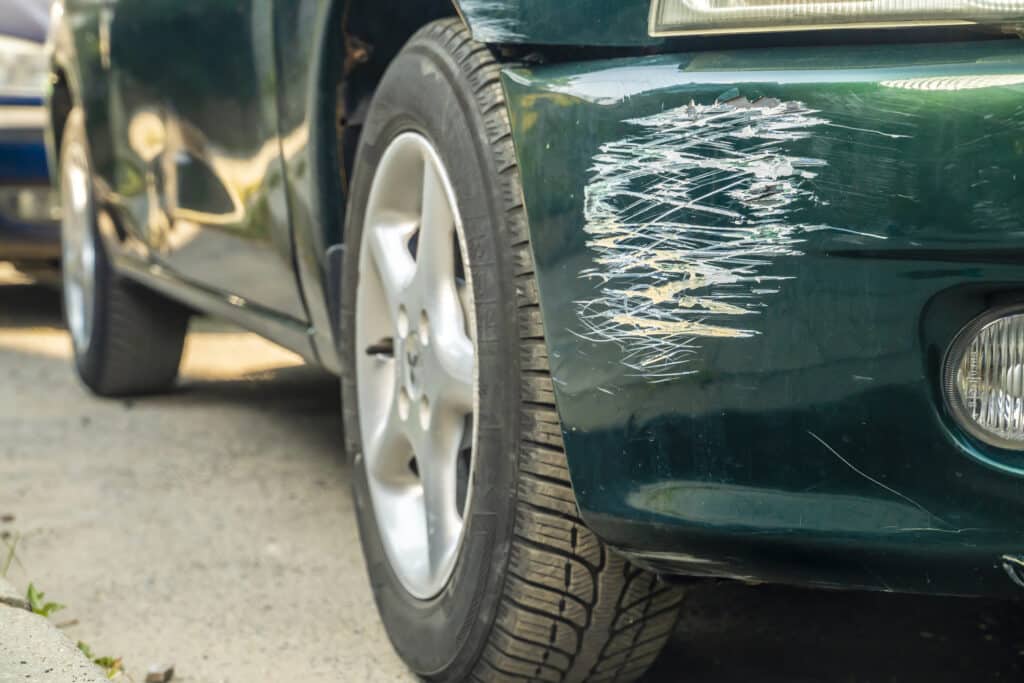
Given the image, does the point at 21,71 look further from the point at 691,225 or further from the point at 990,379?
the point at 990,379

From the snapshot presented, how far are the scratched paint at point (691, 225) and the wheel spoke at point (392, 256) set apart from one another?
56 cm

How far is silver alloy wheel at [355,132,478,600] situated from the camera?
199cm

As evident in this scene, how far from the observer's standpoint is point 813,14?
4.89ft

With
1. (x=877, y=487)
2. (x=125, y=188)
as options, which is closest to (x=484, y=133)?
(x=877, y=487)

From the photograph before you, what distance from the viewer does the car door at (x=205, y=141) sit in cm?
263

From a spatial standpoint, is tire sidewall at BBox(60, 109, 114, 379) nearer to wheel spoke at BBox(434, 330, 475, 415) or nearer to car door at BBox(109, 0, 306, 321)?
car door at BBox(109, 0, 306, 321)

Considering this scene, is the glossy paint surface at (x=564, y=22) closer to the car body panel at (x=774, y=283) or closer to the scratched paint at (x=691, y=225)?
the car body panel at (x=774, y=283)

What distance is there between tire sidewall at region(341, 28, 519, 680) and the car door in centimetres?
56

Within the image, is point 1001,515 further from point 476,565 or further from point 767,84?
point 476,565

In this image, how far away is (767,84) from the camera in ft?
4.87

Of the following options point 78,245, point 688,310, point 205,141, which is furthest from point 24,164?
point 688,310

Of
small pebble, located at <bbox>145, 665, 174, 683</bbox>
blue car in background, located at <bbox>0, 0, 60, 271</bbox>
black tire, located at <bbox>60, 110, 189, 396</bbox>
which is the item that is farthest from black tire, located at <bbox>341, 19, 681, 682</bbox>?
blue car in background, located at <bbox>0, 0, 60, 271</bbox>

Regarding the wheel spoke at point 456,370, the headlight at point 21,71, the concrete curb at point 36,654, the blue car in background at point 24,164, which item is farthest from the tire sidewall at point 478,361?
the headlight at point 21,71

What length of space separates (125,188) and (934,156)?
2609 mm
